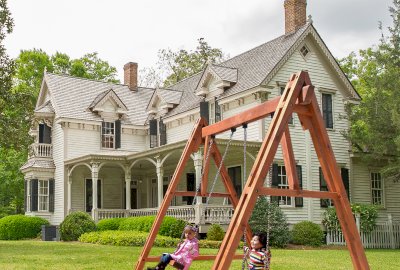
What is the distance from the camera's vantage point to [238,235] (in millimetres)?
6672

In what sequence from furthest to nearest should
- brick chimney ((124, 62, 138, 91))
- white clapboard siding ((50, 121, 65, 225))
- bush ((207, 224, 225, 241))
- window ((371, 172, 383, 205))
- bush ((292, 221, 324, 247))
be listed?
brick chimney ((124, 62, 138, 91)) → white clapboard siding ((50, 121, 65, 225)) → window ((371, 172, 383, 205)) → bush ((292, 221, 324, 247)) → bush ((207, 224, 225, 241))

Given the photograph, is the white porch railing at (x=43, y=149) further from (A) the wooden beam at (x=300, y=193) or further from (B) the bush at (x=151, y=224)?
(A) the wooden beam at (x=300, y=193)

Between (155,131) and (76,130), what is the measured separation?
4.46 m

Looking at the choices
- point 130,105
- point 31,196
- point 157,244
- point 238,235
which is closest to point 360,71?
point 130,105

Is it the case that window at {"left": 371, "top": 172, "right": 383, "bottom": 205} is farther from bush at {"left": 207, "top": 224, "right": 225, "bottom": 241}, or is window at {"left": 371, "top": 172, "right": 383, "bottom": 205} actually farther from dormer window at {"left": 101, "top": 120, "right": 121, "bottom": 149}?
dormer window at {"left": 101, "top": 120, "right": 121, "bottom": 149}

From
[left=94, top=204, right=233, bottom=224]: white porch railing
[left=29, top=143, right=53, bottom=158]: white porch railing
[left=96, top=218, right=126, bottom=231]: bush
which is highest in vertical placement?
[left=29, top=143, right=53, bottom=158]: white porch railing

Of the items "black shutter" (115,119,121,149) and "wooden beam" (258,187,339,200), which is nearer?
"wooden beam" (258,187,339,200)

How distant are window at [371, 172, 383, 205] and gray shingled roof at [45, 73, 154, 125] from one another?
14.0 m

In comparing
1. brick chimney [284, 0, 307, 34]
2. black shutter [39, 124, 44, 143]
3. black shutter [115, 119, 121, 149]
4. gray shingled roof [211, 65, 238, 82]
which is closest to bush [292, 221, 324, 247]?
gray shingled roof [211, 65, 238, 82]

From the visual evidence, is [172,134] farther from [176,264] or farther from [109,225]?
[176,264]

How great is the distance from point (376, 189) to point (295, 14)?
9.50 meters

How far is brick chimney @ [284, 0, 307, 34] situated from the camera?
28.1 metres

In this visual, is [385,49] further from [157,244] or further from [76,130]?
[76,130]

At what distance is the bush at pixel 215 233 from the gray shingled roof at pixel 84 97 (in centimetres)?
1326
